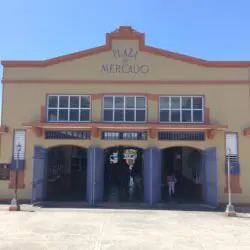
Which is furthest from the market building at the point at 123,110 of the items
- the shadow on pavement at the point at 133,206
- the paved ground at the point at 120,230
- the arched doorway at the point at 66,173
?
the paved ground at the point at 120,230

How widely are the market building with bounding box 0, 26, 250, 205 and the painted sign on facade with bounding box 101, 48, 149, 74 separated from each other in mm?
56

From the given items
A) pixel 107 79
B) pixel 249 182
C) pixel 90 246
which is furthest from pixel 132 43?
pixel 90 246

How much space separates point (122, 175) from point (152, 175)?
737cm

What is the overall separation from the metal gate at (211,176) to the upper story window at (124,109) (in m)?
3.96

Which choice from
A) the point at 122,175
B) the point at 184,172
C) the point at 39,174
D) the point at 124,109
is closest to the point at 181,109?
the point at 124,109

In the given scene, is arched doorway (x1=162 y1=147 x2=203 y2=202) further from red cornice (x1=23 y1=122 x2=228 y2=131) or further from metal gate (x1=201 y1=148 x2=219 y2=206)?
red cornice (x1=23 y1=122 x2=228 y2=131)

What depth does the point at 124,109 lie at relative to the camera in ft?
62.2

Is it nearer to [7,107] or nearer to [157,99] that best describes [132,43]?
[157,99]

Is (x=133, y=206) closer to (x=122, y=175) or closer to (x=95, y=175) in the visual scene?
(x=95, y=175)

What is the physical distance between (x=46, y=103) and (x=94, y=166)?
453 centimetres

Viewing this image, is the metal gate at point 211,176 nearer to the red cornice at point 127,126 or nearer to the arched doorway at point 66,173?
the red cornice at point 127,126

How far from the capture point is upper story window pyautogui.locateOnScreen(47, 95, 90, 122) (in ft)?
62.2

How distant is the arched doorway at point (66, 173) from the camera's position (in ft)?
68.8

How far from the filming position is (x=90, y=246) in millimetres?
9844
